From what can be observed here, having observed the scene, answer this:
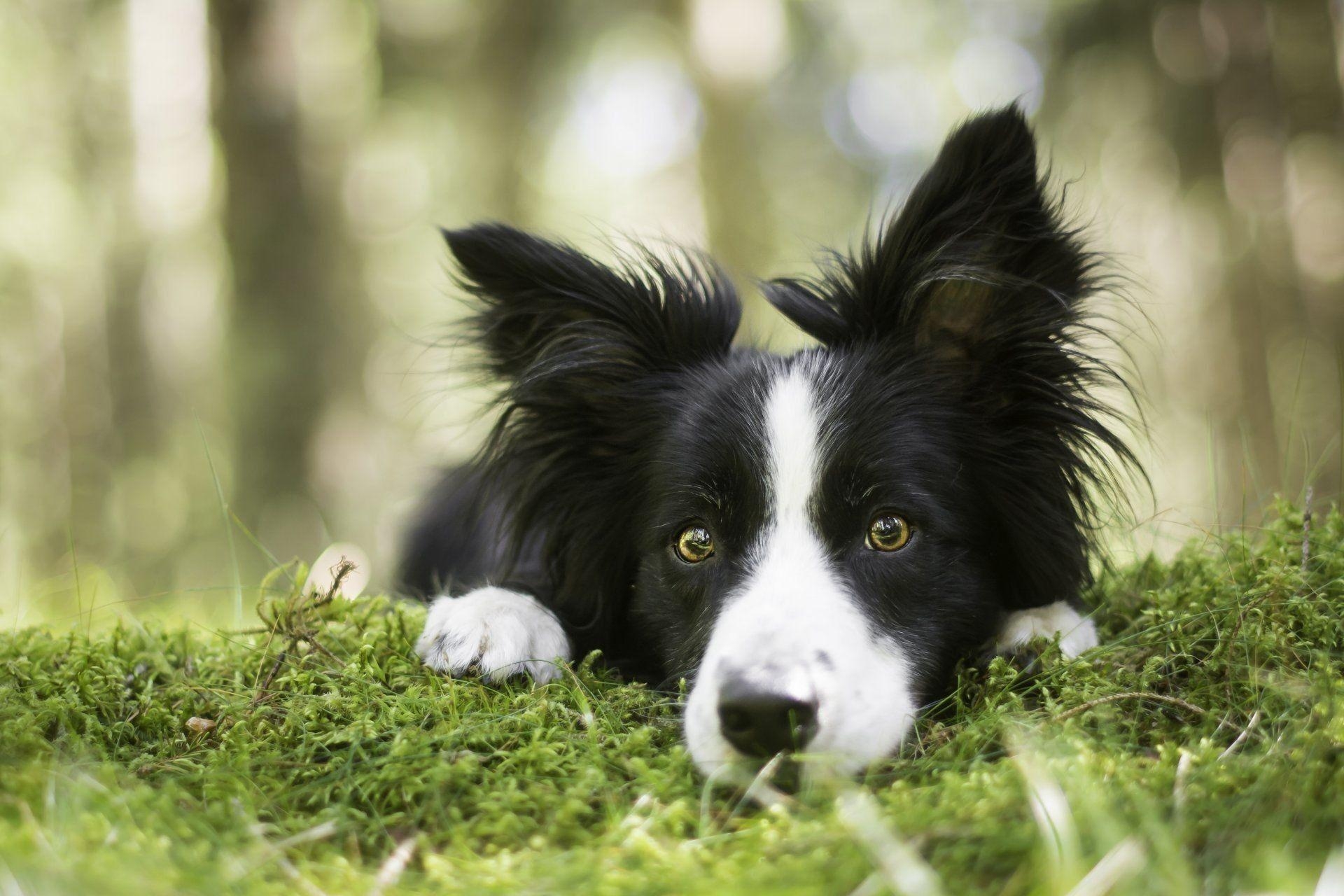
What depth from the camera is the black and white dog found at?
2770 millimetres

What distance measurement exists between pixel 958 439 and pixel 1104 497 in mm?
595

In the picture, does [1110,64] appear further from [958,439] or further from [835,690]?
[835,690]

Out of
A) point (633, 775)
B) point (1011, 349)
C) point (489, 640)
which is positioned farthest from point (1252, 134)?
point (633, 775)

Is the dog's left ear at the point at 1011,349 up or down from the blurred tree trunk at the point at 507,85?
down

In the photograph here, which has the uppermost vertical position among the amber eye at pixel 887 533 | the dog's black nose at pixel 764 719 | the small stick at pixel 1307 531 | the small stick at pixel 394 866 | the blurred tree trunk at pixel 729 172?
the blurred tree trunk at pixel 729 172

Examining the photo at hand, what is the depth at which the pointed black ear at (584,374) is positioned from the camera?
3.56m

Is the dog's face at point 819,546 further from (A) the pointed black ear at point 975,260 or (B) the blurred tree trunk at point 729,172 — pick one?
(B) the blurred tree trunk at point 729,172

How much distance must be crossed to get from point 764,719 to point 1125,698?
97cm

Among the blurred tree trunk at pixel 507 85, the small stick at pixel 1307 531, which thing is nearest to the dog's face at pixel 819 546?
the small stick at pixel 1307 531

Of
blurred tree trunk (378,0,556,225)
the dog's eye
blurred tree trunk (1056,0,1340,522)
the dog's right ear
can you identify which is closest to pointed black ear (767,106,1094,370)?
the dog's right ear

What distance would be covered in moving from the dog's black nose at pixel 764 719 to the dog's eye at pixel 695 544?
3.01 feet

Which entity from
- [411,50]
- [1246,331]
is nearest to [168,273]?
[411,50]

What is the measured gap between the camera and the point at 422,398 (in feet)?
11.8

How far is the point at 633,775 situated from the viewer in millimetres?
2227
